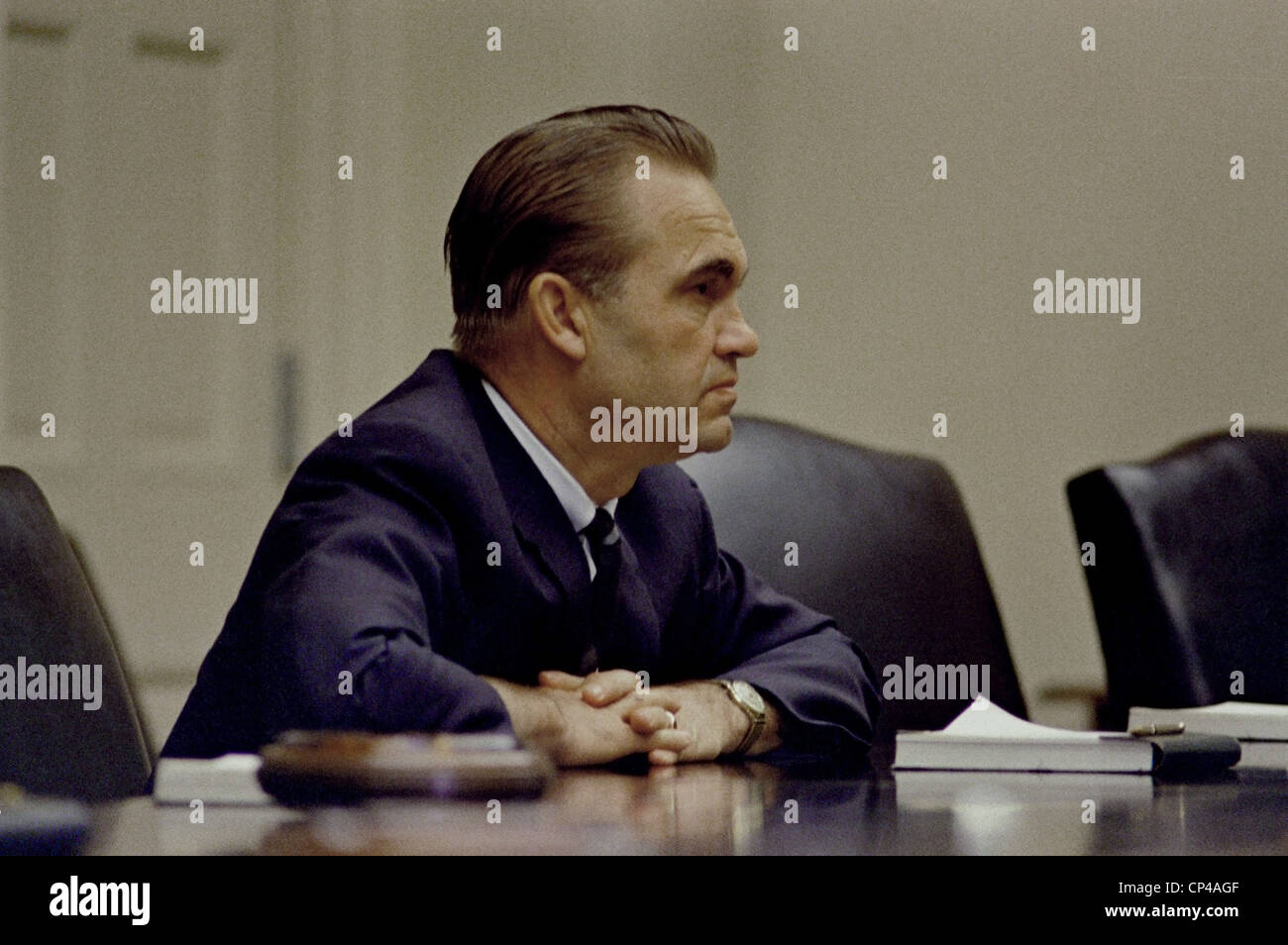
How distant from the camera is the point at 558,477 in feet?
3.80

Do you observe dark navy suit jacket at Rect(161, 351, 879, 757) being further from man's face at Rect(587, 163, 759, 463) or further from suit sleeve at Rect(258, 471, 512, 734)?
man's face at Rect(587, 163, 759, 463)

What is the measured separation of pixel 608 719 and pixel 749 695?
192 mm

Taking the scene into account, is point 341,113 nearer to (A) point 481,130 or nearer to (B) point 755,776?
(A) point 481,130

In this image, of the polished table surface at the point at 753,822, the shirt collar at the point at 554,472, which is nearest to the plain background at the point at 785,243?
the shirt collar at the point at 554,472

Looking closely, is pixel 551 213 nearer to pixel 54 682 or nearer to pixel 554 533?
pixel 554 533

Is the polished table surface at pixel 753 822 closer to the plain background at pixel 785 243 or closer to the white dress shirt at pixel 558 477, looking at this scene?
the white dress shirt at pixel 558 477

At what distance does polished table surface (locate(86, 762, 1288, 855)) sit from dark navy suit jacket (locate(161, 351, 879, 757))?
14 centimetres

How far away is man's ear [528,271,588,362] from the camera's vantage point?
48.6 inches

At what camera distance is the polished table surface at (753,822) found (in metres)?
0.62

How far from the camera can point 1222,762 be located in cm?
96

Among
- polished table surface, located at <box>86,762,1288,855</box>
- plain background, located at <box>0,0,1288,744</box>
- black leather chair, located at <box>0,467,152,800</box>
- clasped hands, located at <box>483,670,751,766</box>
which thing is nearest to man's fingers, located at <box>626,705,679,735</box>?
clasped hands, located at <box>483,670,751,766</box>
